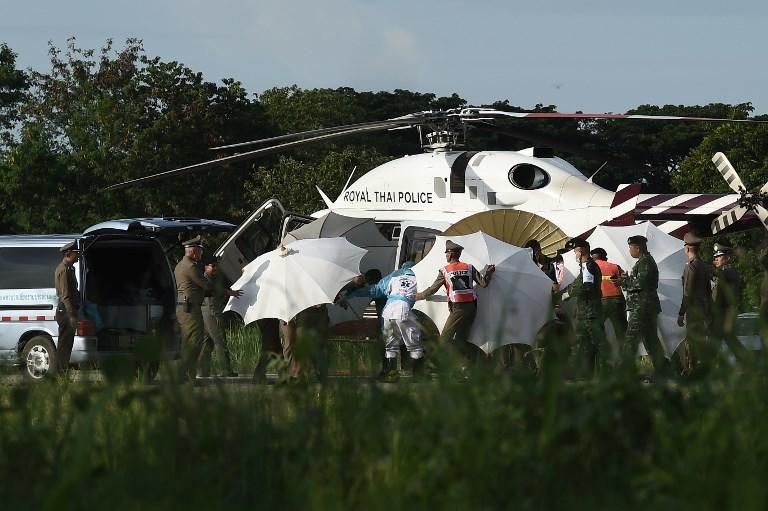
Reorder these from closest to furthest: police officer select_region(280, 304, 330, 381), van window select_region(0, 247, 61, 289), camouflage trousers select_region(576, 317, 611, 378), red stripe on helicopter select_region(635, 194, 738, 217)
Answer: police officer select_region(280, 304, 330, 381)
camouflage trousers select_region(576, 317, 611, 378)
van window select_region(0, 247, 61, 289)
red stripe on helicopter select_region(635, 194, 738, 217)

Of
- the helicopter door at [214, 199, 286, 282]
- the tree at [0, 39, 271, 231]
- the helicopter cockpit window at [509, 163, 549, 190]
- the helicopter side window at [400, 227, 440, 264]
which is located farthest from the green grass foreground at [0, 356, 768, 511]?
the tree at [0, 39, 271, 231]

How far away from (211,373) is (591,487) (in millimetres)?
1898

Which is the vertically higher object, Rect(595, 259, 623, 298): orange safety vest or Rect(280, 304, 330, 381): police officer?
Rect(595, 259, 623, 298): orange safety vest

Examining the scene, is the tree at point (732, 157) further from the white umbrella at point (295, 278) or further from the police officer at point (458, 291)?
the police officer at point (458, 291)

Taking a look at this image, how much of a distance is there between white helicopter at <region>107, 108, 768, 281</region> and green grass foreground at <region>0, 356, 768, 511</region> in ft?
40.1

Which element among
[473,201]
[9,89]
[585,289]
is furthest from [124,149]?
[585,289]

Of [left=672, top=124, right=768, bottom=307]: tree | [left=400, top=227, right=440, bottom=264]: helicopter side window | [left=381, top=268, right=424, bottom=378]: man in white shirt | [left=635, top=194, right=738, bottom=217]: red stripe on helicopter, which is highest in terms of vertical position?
[left=672, top=124, right=768, bottom=307]: tree

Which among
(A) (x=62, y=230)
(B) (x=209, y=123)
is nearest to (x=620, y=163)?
(A) (x=62, y=230)

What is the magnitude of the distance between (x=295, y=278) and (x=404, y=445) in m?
10.3

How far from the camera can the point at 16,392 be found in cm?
561

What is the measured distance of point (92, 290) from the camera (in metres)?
16.2

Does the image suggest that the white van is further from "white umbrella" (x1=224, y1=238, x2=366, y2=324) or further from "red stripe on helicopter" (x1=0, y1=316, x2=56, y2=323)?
"white umbrella" (x1=224, y1=238, x2=366, y2=324)

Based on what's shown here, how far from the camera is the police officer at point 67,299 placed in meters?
15.5

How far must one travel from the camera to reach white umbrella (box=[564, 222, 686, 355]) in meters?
16.2
